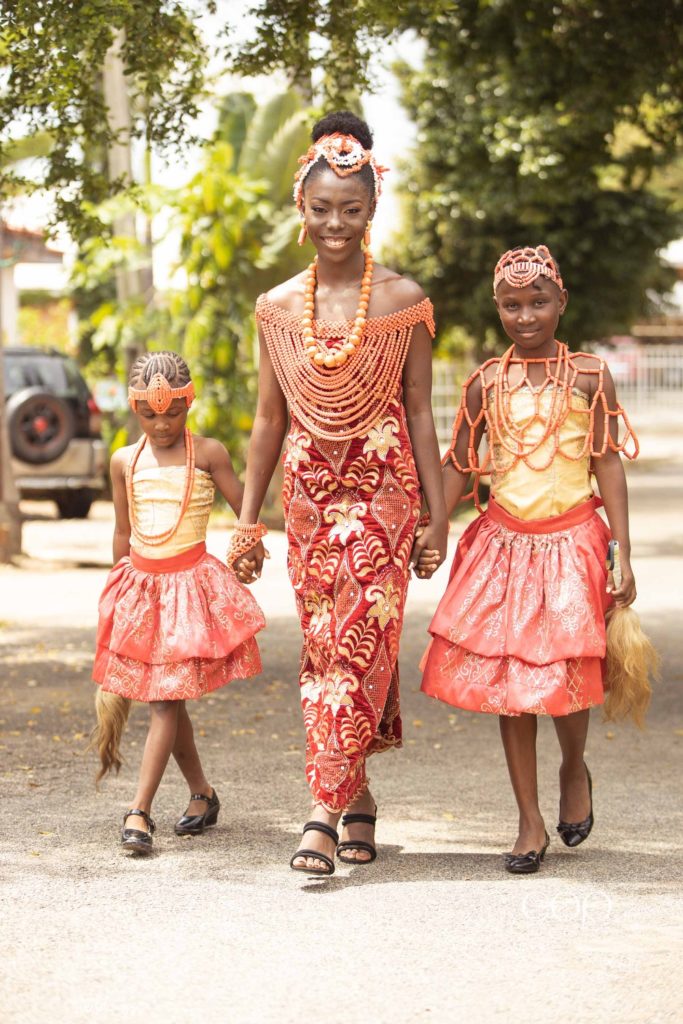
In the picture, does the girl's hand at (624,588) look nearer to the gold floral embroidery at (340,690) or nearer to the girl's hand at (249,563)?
the gold floral embroidery at (340,690)

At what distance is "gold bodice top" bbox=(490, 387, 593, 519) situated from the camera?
517 cm

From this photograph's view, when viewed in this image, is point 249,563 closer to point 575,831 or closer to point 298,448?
point 298,448

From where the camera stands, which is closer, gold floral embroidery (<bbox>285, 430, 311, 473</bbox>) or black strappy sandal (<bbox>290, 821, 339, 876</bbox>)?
black strappy sandal (<bbox>290, 821, 339, 876</bbox>)

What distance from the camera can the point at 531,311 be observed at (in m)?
5.19

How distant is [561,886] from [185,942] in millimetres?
1233

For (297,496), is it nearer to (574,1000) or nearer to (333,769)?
(333,769)

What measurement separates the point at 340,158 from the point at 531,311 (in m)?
0.80

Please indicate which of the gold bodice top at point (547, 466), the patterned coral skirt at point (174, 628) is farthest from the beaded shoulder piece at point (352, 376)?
the patterned coral skirt at point (174, 628)

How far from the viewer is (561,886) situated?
4777 millimetres

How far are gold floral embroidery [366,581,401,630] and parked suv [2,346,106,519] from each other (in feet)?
41.3

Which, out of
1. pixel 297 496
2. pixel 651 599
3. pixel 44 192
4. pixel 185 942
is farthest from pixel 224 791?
pixel 651 599

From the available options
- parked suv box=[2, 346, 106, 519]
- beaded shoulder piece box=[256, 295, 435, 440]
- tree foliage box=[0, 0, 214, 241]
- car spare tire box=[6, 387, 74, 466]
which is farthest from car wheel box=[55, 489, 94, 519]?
beaded shoulder piece box=[256, 295, 435, 440]

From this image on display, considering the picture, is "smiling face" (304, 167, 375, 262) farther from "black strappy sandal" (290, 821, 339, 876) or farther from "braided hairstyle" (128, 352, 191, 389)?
"black strappy sandal" (290, 821, 339, 876)

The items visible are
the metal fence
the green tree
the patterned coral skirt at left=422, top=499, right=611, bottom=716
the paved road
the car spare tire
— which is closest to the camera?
the paved road
